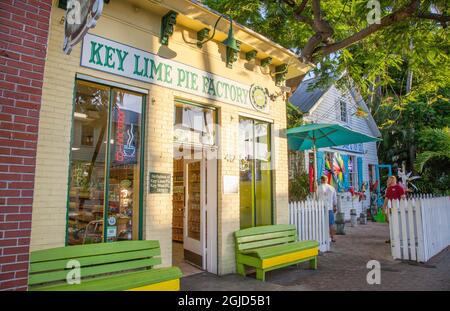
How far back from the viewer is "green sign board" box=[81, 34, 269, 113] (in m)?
4.70

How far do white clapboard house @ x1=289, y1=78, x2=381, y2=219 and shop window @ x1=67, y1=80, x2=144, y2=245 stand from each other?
788 cm

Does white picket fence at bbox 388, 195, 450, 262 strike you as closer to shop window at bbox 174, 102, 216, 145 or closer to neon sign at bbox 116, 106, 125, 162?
shop window at bbox 174, 102, 216, 145

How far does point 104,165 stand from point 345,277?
472 centimetres

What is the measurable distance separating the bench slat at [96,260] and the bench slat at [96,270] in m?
0.05

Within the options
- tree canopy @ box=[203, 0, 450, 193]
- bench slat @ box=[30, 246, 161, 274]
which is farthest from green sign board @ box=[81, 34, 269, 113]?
bench slat @ box=[30, 246, 161, 274]

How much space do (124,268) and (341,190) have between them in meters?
12.0

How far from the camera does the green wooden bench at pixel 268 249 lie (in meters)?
5.74

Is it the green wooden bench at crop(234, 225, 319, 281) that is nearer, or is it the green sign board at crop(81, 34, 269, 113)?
the green sign board at crop(81, 34, 269, 113)

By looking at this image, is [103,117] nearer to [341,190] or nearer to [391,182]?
[391,182]

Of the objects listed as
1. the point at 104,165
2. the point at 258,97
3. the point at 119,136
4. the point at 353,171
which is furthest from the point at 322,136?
the point at 353,171

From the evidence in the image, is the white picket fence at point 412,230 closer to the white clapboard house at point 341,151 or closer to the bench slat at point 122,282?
the white clapboard house at point 341,151

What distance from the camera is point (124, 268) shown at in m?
4.38

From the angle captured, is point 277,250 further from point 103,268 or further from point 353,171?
point 353,171

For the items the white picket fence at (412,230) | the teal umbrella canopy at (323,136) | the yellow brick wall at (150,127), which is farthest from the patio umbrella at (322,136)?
the white picket fence at (412,230)
